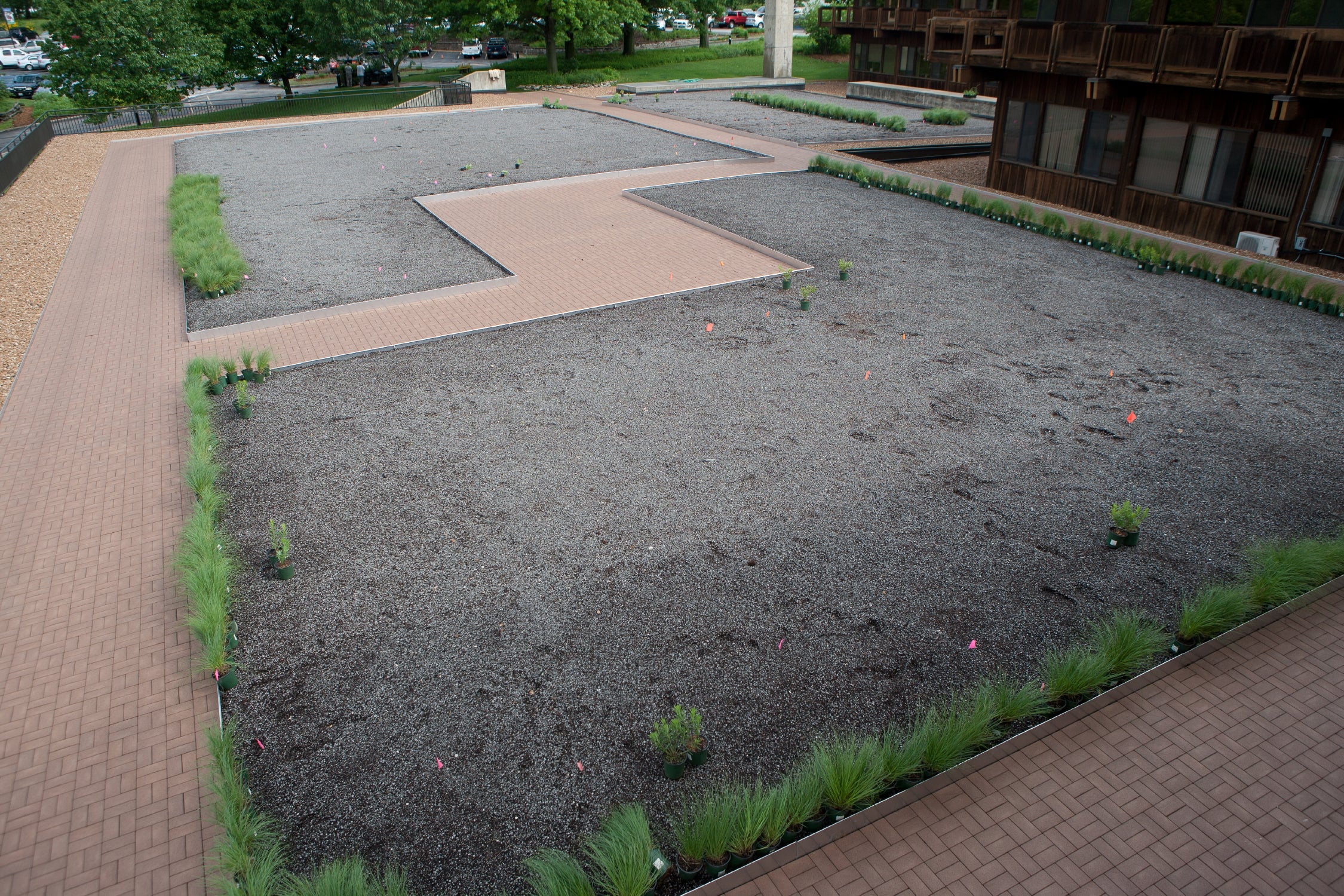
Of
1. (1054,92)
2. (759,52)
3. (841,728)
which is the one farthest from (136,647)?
(759,52)

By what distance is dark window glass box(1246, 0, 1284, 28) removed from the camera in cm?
1409

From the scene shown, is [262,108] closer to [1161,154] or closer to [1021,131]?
[1021,131]

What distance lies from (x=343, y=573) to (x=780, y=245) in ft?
37.0

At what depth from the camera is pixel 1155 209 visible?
54.5ft

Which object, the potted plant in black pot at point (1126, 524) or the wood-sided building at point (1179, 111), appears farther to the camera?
the wood-sided building at point (1179, 111)

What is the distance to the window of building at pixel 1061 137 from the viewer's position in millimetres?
17875

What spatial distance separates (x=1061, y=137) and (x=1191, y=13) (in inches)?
132

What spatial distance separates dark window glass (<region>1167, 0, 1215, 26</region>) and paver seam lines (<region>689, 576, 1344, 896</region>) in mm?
13148

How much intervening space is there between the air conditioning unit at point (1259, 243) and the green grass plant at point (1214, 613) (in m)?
11.1

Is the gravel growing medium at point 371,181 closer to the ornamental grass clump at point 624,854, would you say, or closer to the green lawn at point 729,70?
the ornamental grass clump at point 624,854

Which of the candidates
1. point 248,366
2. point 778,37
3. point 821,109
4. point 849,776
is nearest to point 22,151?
point 248,366

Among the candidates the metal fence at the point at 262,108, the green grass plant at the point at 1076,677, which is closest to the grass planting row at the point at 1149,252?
the green grass plant at the point at 1076,677

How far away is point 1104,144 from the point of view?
17312mm

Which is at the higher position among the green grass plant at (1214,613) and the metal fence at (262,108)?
the metal fence at (262,108)
